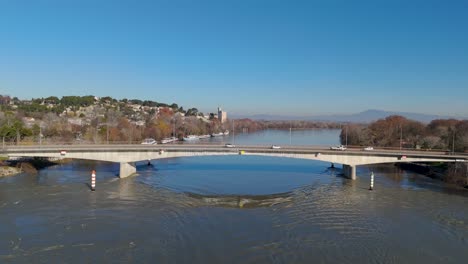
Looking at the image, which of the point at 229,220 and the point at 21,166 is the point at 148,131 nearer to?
the point at 21,166

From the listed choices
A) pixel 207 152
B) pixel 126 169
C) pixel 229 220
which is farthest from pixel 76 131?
pixel 229 220

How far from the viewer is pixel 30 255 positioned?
18.3 meters

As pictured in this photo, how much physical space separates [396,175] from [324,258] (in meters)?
32.2

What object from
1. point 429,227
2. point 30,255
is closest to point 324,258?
point 429,227

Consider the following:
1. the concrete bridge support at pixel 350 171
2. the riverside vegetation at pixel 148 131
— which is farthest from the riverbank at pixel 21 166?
the concrete bridge support at pixel 350 171

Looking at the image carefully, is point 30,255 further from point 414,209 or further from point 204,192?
point 414,209

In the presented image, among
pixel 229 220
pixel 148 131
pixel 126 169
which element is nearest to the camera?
pixel 229 220

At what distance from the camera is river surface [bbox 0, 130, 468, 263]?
19.0 m

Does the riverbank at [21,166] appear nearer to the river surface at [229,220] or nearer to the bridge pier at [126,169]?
the river surface at [229,220]

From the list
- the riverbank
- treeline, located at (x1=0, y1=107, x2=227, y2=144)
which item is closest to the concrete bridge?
the riverbank

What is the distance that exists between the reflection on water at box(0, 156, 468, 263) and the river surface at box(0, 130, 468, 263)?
7cm

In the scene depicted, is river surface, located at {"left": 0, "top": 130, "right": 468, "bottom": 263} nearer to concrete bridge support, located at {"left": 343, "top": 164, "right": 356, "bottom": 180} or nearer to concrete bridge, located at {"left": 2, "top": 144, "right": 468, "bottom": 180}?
concrete bridge support, located at {"left": 343, "top": 164, "right": 356, "bottom": 180}

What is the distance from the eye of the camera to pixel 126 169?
1638 inches

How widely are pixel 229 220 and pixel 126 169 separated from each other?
2067cm
